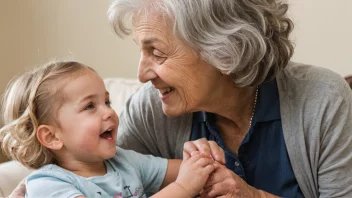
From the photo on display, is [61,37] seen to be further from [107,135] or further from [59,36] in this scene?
[107,135]

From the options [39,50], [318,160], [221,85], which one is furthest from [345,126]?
[39,50]

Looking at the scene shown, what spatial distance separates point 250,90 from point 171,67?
32 cm

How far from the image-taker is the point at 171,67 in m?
1.43

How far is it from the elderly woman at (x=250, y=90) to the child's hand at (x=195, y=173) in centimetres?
6

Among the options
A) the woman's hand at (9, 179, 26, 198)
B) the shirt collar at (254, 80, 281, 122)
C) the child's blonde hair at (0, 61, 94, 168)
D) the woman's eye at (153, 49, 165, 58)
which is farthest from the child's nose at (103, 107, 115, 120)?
the shirt collar at (254, 80, 281, 122)

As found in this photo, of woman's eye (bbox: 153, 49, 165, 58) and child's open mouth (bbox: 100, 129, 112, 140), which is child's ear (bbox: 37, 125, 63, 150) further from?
woman's eye (bbox: 153, 49, 165, 58)

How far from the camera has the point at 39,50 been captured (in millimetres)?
2873

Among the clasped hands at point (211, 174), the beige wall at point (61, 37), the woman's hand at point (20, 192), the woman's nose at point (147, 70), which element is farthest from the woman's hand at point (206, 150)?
the beige wall at point (61, 37)

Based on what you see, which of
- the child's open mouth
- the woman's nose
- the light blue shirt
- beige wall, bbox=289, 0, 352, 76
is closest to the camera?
the light blue shirt

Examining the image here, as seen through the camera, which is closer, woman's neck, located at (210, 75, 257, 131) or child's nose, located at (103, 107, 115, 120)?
child's nose, located at (103, 107, 115, 120)

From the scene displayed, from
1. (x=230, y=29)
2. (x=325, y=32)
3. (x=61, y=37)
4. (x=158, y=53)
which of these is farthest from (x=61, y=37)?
(x=230, y=29)

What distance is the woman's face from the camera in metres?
1.41

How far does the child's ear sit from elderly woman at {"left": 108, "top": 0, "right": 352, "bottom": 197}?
0.99ft

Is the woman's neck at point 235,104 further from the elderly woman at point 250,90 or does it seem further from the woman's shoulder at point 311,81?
the woman's shoulder at point 311,81
